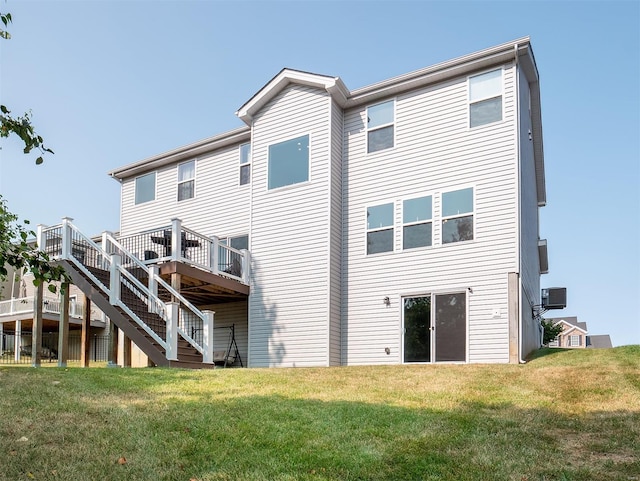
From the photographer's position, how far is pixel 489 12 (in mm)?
12508

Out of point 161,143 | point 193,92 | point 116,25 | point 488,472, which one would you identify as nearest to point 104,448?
point 488,472

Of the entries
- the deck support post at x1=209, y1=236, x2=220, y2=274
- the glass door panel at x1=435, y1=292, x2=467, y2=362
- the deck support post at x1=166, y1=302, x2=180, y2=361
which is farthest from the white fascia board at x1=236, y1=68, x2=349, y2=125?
the deck support post at x1=166, y1=302, x2=180, y2=361

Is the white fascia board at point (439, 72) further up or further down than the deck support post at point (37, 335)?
further up

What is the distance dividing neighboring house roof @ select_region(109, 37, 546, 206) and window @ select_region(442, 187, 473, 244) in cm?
286

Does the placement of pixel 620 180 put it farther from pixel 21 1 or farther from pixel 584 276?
pixel 21 1

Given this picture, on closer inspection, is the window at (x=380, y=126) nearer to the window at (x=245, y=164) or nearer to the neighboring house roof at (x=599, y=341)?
the window at (x=245, y=164)

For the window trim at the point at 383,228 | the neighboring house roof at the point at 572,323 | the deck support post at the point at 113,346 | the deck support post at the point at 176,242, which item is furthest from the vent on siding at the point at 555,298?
the neighboring house roof at the point at 572,323

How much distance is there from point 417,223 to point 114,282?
704 centimetres

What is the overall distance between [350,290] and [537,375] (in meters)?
5.50

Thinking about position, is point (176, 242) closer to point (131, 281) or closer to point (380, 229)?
point (131, 281)

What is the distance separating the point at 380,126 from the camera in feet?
44.9

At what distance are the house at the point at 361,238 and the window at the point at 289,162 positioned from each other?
0.12ft

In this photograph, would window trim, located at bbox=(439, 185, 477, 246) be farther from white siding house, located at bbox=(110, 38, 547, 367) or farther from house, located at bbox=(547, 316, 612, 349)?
house, located at bbox=(547, 316, 612, 349)

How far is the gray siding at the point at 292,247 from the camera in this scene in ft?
43.2
